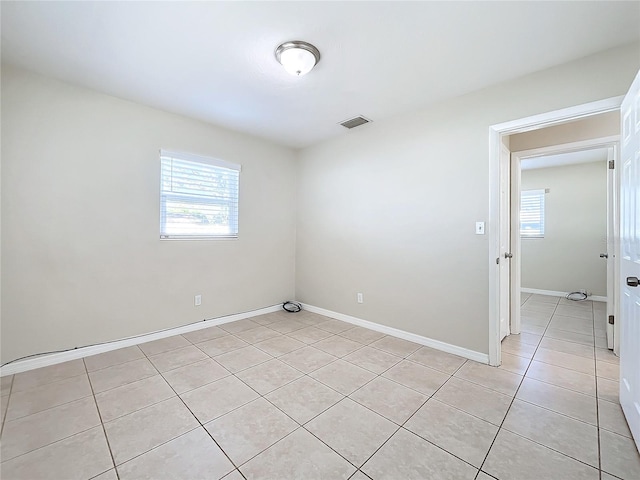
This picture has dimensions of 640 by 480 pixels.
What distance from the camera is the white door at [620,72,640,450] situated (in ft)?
5.04

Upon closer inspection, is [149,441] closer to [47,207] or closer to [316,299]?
[47,207]

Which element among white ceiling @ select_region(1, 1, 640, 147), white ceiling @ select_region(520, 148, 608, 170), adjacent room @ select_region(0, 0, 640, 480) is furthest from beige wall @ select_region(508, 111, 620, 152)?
white ceiling @ select_region(520, 148, 608, 170)

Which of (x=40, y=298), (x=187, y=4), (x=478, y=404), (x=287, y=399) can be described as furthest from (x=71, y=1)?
(x=478, y=404)

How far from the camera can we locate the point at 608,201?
9.91ft

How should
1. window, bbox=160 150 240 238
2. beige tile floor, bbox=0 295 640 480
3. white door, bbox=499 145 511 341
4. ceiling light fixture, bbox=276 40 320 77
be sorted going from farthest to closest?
1. window, bbox=160 150 240 238
2. white door, bbox=499 145 511 341
3. ceiling light fixture, bbox=276 40 320 77
4. beige tile floor, bbox=0 295 640 480

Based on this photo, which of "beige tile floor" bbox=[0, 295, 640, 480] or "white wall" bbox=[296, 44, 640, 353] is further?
"white wall" bbox=[296, 44, 640, 353]

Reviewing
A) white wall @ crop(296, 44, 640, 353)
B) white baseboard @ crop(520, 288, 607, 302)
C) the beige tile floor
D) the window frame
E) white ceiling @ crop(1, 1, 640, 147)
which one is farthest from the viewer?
the window frame

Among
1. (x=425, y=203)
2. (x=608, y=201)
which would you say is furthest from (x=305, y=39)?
(x=608, y=201)

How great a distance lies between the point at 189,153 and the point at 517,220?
12.7 feet

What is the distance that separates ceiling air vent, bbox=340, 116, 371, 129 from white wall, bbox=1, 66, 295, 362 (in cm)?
145

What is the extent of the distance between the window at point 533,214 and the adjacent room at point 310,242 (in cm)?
205

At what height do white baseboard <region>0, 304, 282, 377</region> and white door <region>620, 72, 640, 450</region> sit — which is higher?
white door <region>620, 72, 640, 450</region>

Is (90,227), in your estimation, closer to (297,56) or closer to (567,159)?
(297,56)

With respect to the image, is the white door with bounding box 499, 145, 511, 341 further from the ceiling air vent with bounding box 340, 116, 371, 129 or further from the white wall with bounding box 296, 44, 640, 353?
the ceiling air vent with bounding box 340, 116, 371, 129
